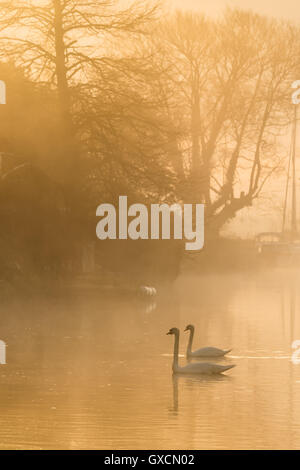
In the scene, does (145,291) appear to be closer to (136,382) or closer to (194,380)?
(194,380)

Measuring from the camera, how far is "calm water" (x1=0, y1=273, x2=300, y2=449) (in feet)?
46.0

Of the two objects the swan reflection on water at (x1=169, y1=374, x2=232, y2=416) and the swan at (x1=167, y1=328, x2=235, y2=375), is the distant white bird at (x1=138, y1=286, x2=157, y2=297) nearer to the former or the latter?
the swan at (x1=167, y1=328, x2=235, y2=375)

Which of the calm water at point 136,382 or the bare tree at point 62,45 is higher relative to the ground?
the bare tree at point 62,45

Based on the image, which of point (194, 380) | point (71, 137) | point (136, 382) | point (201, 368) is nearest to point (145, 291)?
point (71, 137)

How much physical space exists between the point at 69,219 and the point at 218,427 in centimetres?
1724

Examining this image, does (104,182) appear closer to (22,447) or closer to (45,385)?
(45,385)

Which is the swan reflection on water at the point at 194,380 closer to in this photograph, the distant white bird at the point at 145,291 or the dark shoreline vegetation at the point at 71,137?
the dark shoreline vegetation at the point at 71,137

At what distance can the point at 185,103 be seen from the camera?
1838 inches

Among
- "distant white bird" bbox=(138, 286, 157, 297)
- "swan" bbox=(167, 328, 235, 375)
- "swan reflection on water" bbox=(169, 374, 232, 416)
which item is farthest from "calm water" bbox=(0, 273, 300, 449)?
"distant white bird" bbox=(138, 286, 157, 297)

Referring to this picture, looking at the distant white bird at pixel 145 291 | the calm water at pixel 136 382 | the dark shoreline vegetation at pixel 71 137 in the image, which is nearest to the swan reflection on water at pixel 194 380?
the calm water at pixel 136 382

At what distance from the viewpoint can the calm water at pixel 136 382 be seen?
14008mm

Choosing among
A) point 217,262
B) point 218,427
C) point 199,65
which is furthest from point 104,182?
point 217,262
